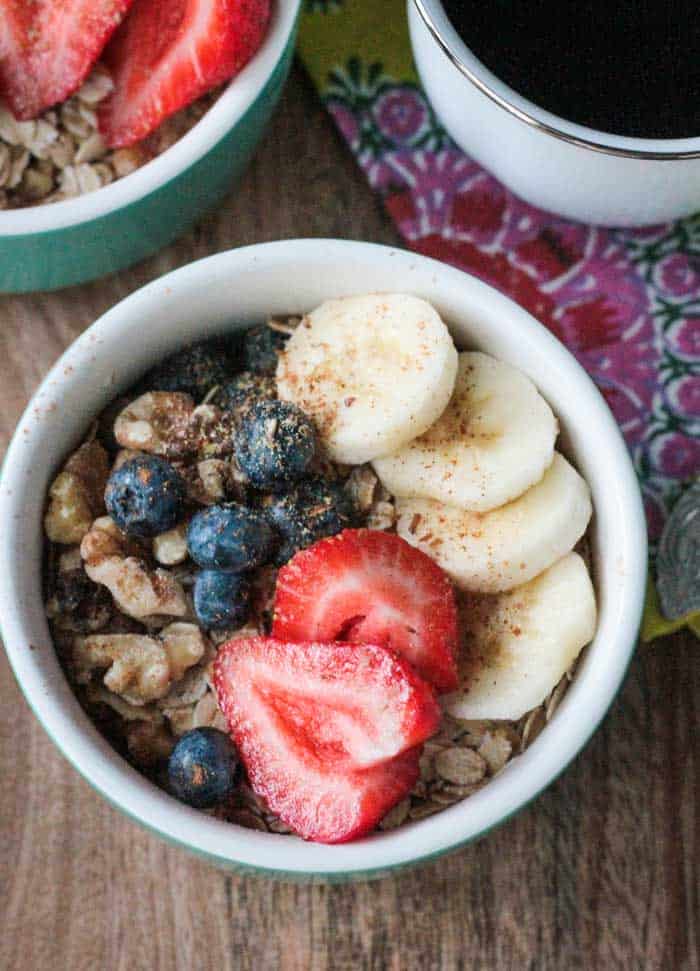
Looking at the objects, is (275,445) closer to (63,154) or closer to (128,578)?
(128,578)

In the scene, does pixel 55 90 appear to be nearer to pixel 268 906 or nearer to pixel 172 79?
pixel 172 79

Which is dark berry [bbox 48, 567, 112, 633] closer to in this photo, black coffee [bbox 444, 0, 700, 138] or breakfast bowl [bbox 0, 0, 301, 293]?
breakfast bowl [bbox 0, 0, 301, 293]

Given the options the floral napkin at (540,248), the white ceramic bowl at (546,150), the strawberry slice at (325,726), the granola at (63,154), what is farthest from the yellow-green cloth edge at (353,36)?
the strawberry slice at (325,726)

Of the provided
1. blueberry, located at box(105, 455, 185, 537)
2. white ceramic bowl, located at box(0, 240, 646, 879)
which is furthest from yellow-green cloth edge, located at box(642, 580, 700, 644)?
blueberry, located at box(105, 455, 185, 537)

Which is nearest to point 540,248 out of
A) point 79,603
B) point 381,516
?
point 381,516

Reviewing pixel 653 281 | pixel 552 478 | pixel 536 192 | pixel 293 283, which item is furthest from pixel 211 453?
pixel 653 281

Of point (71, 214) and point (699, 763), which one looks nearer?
point (71, 214)
